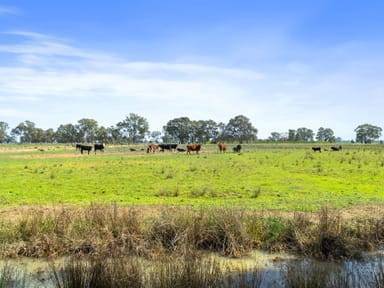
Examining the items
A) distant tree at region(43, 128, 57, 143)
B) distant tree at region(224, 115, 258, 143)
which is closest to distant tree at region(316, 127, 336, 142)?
distant tree at region(224, 115, 258, 143)

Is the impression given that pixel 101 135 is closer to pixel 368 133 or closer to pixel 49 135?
pixel 49 135

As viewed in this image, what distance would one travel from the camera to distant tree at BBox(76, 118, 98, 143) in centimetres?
12356

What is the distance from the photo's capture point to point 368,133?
123312 mm

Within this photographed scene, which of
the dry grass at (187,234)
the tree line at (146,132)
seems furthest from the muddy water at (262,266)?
the tree line at (146,132)

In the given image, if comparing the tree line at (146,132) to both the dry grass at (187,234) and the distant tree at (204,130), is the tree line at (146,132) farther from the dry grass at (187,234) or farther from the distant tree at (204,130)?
the dry grass at (187,234)

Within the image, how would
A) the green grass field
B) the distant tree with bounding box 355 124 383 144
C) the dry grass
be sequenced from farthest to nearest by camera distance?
the distant tree with bounding box 355 124 383 144
the green grass field
the dry grass

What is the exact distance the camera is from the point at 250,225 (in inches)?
312

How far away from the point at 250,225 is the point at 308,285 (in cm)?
345

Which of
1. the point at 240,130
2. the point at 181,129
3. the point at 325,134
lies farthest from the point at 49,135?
the point at 325,134

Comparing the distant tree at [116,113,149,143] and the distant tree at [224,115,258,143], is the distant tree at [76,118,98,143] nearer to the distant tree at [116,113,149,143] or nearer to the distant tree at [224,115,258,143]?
the distant tree at [116,113,149,143]

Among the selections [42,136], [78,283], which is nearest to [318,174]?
[78,283]

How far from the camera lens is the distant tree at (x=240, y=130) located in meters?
128

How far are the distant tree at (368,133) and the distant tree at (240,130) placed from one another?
133ft

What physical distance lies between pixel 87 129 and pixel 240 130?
6196 centimetres
